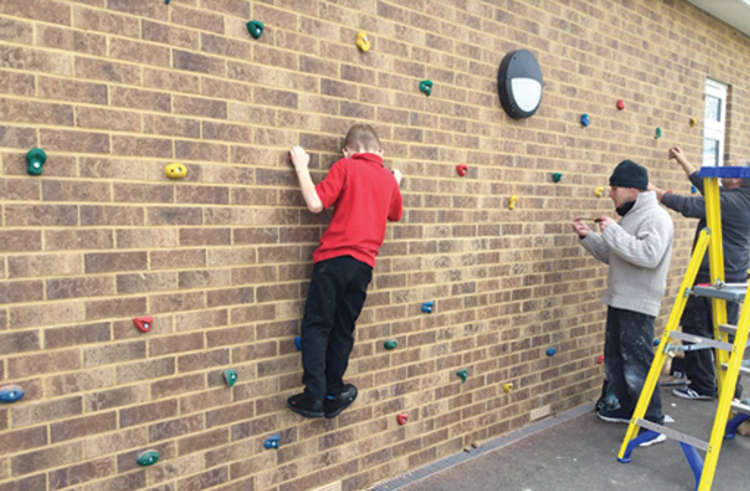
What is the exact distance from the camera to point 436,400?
3898mm

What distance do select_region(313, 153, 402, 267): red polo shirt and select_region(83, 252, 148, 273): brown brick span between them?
88 cm

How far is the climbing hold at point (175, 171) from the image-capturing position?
8.39ft

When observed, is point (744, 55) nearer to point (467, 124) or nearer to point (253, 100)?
point (467, 124)

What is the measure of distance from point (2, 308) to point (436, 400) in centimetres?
264

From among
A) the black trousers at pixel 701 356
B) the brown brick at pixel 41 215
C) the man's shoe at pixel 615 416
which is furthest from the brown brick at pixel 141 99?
the black trousers at pixel 701 356

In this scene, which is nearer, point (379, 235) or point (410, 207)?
point (379, 235)

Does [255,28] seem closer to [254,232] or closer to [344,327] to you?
[254,232]

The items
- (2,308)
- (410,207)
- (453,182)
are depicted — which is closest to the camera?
(2,308)

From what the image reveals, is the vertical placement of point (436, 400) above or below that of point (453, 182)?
below

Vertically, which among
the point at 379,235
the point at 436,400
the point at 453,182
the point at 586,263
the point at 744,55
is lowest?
the point at 436,400

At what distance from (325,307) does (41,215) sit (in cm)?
133

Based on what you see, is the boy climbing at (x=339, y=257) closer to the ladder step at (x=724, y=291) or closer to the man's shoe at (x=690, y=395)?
the ladder step at (x=724, y=291)

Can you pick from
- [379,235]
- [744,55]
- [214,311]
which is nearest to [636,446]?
[379,235]

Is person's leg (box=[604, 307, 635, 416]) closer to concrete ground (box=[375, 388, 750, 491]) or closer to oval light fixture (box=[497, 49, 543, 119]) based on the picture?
concrete ground (box=[375, 388, 750, 491])
